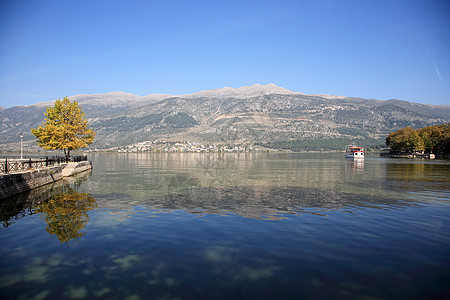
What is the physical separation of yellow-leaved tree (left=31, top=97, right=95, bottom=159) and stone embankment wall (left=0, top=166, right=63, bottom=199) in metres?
24.3

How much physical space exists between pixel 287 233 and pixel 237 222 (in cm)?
382

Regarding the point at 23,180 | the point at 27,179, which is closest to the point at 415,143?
the point at 27,179

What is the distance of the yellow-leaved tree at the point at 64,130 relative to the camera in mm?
68688

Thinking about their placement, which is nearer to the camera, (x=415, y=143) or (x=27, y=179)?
(x=27, y=179)

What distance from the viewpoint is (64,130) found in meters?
68.6

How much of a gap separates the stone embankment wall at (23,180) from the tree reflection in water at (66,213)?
12.8 ft

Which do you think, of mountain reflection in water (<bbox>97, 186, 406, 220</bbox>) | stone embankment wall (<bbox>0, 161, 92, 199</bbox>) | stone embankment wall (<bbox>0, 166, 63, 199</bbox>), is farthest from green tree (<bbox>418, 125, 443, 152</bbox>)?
stone embankment wall (<bbox>0, 166, 63, 199</bbox>)

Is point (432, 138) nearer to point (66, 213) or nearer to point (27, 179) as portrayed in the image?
point (27, 179)

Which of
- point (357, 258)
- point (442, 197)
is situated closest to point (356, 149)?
point (442, 197)

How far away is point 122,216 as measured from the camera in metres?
22.5

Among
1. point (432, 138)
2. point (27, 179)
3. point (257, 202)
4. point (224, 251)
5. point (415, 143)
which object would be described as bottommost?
point (257, 202)

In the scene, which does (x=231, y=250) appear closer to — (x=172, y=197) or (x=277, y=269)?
(x=277, y=269)

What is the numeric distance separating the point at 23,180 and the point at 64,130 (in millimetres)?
37249

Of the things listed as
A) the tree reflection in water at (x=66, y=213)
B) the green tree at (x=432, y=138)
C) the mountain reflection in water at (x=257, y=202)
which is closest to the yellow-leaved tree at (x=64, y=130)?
the tree reflection in water at (x=66, y=213)
